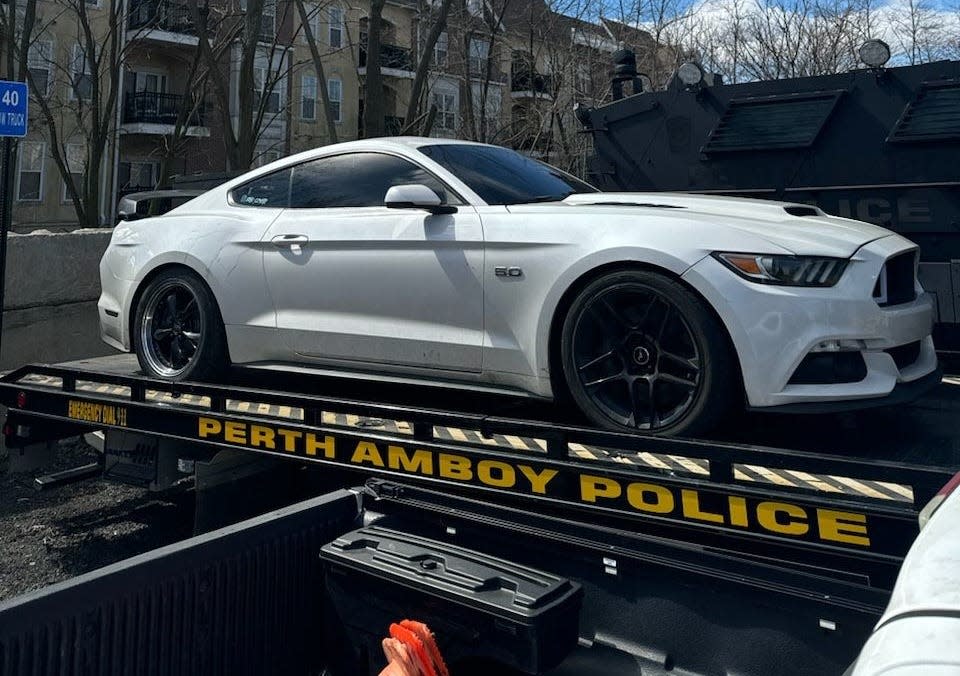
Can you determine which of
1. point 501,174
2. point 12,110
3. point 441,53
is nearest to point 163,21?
point 441,53

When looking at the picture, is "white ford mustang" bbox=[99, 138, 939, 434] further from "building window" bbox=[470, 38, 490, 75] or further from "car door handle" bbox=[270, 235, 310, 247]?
"building window" bbox=[470, 38, 490, 75]

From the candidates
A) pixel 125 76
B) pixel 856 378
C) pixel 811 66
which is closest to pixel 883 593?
pixel 856 378

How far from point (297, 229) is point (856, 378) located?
8.99ft

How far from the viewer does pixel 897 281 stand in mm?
3688

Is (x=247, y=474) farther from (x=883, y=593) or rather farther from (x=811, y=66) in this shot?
(x=811, y=66)

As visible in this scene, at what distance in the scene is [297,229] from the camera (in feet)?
15.3

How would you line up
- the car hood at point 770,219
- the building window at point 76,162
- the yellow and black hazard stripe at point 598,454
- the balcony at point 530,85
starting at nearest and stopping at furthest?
1. the yellow and black hazard stripe at point 598,454
2. the car hood at point 770,219
3. the balcony at point 530,85
4. the building window at point 76,162

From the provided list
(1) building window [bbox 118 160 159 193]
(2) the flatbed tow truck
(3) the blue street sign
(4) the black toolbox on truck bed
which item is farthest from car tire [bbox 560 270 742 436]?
(1) building window [bbox 118 160 159 193]

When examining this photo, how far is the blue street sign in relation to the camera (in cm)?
718

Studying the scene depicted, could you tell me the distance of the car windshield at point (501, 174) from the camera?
14.4ft

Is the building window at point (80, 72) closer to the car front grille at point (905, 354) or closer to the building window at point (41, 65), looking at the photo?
the building window at point (41, 65)

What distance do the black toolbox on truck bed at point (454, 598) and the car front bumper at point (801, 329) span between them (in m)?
1.19

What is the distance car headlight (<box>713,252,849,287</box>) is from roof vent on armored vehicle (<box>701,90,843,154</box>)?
3.28m

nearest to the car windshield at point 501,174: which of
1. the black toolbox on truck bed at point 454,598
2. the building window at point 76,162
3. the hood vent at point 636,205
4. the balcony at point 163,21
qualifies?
the hood vent at point 636,205
